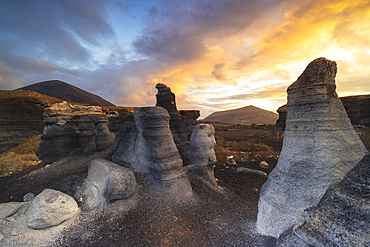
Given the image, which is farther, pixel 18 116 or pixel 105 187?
pixel 18 116

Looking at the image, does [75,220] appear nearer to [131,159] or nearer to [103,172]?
[103,172]

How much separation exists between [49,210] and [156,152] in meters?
2.64

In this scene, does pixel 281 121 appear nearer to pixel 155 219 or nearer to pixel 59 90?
pixel 155 219

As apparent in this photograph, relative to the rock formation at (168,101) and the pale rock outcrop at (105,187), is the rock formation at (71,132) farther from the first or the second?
the rock formation at (168,101)

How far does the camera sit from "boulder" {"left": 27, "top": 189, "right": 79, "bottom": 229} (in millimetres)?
2799

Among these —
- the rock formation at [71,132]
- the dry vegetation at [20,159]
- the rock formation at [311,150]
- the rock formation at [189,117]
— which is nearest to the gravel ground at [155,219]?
the rock formation at [311,150]

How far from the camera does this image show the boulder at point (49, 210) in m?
2.80

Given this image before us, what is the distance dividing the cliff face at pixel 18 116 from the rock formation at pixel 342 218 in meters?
17.9

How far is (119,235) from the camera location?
9.96 feet

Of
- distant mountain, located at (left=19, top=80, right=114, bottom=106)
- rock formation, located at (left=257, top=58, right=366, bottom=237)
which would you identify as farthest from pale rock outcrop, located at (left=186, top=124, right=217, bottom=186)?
distant mountain, located at (left=19, top=80, right=114, bottom=106)

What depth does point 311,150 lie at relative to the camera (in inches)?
110

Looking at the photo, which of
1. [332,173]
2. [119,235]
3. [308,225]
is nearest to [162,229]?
[119,235]

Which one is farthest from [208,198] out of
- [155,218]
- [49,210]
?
[49,210]

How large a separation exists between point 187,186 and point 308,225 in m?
3.60
